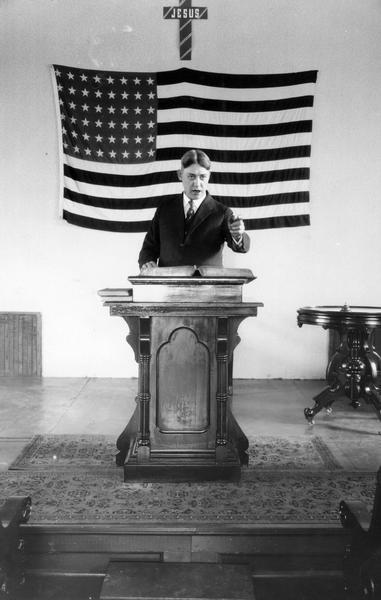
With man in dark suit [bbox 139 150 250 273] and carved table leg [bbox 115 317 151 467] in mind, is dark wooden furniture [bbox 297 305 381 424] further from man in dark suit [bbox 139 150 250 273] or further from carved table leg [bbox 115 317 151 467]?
carved table leg [bbox 115 317 151 467]

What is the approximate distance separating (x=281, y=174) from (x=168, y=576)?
4094 mm

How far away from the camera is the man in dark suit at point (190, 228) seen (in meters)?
3.11

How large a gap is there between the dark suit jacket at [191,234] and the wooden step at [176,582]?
1830 mm

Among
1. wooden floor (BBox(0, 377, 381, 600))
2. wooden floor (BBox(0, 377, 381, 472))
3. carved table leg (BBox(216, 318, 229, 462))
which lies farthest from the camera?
wooden floor (BBox(0, 377, 381, 472))

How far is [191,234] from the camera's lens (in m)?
3.20

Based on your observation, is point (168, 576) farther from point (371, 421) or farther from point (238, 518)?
point (371, 421)

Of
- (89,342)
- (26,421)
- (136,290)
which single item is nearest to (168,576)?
(136,290)

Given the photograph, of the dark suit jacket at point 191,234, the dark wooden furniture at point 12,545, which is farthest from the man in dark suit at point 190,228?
the dark wooden furniture at point 12,545

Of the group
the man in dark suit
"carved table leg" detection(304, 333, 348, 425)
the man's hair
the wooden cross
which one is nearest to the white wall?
the wooden cross

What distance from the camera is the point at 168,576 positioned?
189 cm

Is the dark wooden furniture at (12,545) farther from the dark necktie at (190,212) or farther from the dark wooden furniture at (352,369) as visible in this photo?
the dark wooden furniture at (352,369)

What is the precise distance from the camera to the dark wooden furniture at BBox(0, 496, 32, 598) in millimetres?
1787

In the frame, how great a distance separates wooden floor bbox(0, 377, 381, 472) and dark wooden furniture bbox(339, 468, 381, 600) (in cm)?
94

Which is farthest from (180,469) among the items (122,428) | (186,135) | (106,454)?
(186,135)
